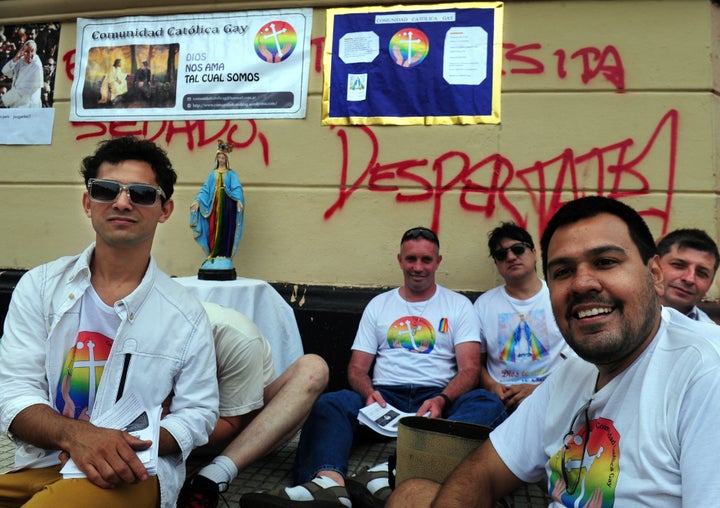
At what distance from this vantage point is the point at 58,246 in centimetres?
456

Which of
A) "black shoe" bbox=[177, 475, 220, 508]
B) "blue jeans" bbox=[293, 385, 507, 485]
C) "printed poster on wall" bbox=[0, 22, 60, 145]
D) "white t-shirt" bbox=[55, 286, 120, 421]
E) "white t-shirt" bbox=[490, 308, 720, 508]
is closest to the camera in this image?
"white t-shirt" bbox=[490, 308, 720, 508]

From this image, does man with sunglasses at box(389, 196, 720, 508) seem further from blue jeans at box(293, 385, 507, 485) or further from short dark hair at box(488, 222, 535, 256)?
short dark hair at box(488, 222, 535, 256)

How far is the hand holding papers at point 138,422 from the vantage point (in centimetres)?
152

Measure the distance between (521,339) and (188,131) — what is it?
2867 mm

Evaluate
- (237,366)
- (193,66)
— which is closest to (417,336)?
(237,366)

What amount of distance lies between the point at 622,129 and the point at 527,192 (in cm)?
73

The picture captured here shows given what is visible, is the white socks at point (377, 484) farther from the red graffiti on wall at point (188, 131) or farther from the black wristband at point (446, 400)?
the red graffiti on wall at point (188, 131)

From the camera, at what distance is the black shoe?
203 cm

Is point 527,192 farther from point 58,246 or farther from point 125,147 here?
point 58,246

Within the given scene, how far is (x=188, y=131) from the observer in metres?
4.38

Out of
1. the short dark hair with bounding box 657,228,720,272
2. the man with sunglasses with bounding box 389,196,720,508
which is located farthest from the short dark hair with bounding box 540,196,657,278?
the short dark hair with bounding box 657,228,720,272

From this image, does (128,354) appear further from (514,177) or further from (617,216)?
(514,177)

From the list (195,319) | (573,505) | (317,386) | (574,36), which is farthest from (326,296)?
(573,505)

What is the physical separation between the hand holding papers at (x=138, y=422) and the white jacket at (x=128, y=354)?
8cm
